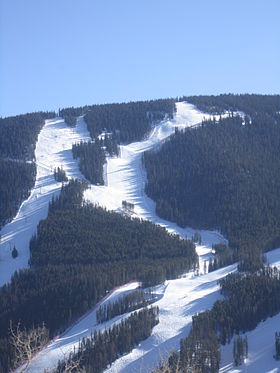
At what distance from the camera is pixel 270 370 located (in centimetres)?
7650

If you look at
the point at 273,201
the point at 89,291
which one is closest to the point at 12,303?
the point at 89,291

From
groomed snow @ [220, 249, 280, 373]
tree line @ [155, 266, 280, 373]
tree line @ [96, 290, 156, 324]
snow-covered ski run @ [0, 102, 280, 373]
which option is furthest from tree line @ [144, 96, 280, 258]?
groomed snow @ [220, 249, 280, 373]

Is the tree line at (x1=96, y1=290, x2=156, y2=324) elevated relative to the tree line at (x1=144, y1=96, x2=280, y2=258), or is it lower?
lower

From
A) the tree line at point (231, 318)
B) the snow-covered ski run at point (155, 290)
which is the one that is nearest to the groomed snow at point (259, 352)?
the snow-covered ski run at point (155, 290)

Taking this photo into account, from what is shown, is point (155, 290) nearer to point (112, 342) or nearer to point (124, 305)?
point (124, 305)

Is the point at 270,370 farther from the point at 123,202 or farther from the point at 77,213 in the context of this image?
the point at 123,202

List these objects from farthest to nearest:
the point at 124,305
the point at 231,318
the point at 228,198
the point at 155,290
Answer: the point at 228,198
the point at 155,290
the point at 124,305
the point at 231,318

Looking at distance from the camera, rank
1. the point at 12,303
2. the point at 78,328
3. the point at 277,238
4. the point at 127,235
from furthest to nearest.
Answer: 1. the point at 127,235
2. the point at 277,238
3. the point at 12,303
4. the point at 78,328

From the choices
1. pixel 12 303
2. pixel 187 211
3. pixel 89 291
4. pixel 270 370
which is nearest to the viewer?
pixel 270 370

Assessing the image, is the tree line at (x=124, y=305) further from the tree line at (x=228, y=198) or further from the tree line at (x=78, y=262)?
the tree line at (x=228, y=198)

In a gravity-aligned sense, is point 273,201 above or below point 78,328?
above

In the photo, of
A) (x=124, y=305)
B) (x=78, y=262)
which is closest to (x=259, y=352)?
(x=124, y=305)

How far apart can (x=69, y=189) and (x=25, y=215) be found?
14.5 m

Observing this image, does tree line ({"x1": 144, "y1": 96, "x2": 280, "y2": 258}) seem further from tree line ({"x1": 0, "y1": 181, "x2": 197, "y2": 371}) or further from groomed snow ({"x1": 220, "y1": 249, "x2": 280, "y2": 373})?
groomed snow ({"x1": 220, "y1": 249, "x2": 280, "y2": 373})
